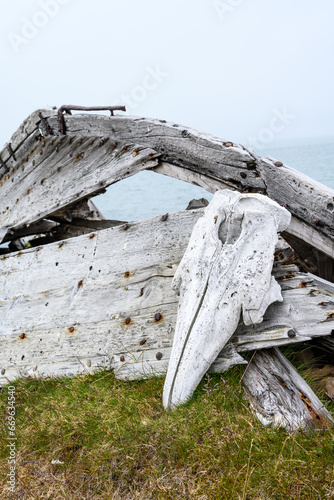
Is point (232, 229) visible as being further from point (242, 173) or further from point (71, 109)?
point (71, 109)

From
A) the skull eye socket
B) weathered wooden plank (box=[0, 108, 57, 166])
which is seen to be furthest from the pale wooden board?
weathered wooden plank (box=[0, 108, 57, 166])

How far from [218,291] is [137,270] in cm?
127

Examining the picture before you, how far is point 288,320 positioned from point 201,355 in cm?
63

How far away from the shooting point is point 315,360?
3.84 m

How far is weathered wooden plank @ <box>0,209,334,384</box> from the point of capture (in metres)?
3.31

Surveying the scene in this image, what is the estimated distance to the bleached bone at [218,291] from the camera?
308 cm

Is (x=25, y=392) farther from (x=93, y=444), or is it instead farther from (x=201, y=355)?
(x=201, y=355)

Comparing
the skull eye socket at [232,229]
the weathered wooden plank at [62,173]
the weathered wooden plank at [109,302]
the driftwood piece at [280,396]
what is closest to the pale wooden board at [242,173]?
the weathered wooden plank at [62,173]

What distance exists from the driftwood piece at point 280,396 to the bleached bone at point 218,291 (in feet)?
1.07

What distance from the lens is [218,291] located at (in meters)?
3.11

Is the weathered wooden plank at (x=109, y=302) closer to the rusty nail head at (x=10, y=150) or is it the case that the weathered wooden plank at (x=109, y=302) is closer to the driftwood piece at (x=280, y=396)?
the driftwood piece at (x=280, y=396)

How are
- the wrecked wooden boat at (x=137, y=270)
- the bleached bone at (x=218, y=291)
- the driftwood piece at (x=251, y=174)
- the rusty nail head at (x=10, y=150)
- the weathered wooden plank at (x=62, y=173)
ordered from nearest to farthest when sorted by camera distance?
1. the bleached bone at (x=218, y=291)
2. the wrecked wooden boat at (x=137, y=270)
3. the driftwood piece at (x=251, y=174)
4. the weathered wooden plank at (x=62, y=173)
5. the rusty nail head at (x=10, y=150)

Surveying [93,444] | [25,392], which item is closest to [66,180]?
[25,392]

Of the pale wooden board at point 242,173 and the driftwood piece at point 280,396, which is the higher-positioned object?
the pale wooden board at point 242,173
